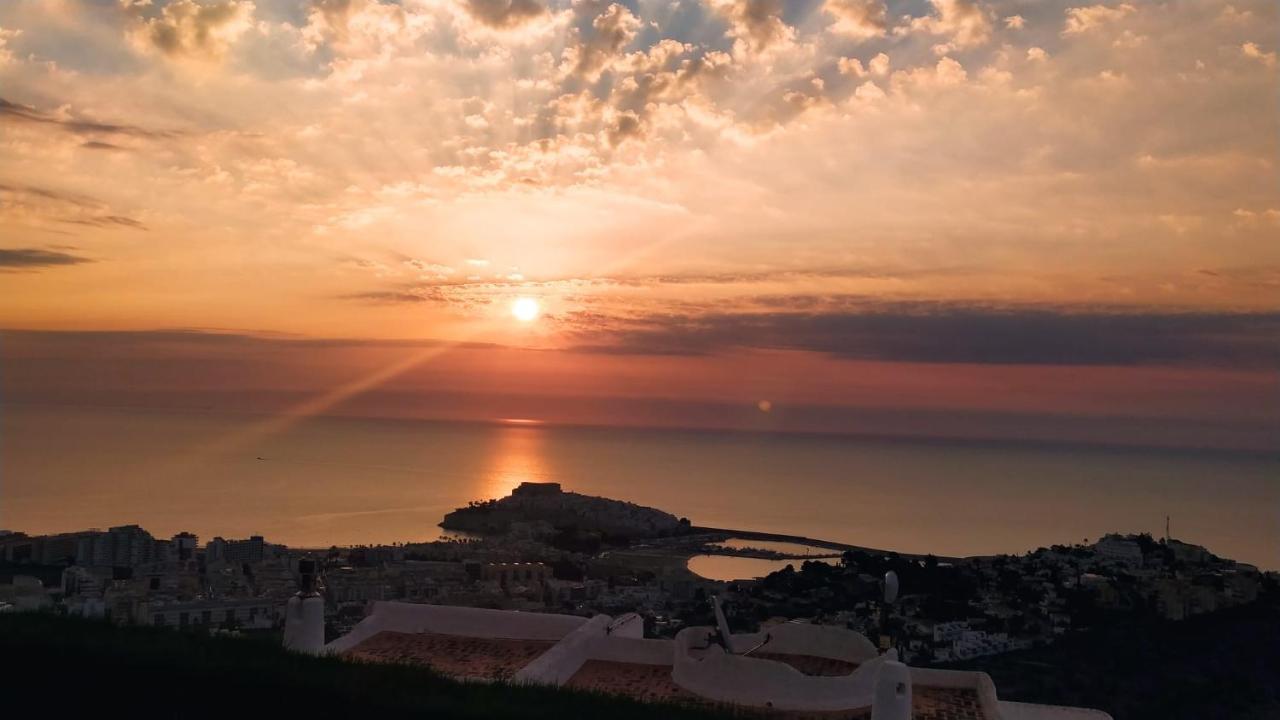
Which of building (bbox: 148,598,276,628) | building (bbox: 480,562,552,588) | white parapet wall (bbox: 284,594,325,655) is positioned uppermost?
Answer: white parapet wall (bbox: 284,594,325,655)

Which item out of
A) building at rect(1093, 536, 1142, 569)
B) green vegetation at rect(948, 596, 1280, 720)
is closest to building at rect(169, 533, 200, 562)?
green vegetation at rect(948, 596, 1280, 720)

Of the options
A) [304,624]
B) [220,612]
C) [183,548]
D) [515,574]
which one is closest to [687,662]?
[304,624]

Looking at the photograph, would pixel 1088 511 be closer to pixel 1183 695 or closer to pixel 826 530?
pixel 826 530

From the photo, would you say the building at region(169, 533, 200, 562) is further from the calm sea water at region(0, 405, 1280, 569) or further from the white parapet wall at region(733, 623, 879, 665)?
the white parapet wall at region(733, 623, 879, 665)

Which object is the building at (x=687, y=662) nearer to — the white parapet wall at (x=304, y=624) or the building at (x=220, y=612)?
the white parapet wall at (x=304, y=624)

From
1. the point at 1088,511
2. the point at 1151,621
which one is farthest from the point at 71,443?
the point at 1151,621

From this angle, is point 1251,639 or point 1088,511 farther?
point 1088,511
